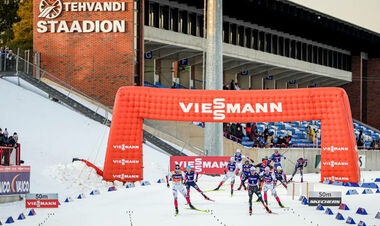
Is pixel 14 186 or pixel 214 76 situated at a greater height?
pixel 214 76

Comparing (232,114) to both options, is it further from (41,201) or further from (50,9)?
(50,9)

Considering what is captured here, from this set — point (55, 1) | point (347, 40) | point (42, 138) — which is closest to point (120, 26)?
point (55, 1)

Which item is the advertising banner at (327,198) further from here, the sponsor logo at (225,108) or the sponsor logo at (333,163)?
the sponsor logo at (225,108)

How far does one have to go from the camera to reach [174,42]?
47219 millimetres

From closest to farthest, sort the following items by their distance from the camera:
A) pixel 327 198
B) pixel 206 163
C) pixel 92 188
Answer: pixel 327 198
pixel 92 188
pixel 206 163

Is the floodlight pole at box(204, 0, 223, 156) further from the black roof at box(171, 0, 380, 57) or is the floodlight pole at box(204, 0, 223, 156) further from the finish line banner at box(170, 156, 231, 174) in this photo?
the black roof at box(171, 0, 380, 57)

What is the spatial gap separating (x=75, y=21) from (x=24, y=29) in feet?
46.8

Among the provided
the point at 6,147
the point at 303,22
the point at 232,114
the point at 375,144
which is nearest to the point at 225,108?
the point at 232,114

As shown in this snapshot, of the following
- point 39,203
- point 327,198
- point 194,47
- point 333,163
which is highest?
point 194,47

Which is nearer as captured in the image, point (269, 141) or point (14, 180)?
point (14, 180)

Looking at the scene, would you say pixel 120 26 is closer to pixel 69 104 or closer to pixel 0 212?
pixel 69 104

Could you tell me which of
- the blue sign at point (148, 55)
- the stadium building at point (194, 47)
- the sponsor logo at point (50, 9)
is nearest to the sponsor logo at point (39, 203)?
the stadium building at point (194, 47)

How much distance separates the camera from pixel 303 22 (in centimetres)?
5981

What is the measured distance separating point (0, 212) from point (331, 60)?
174ft
